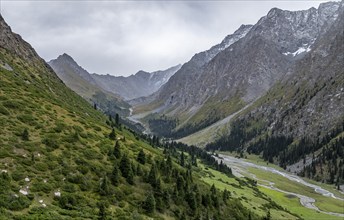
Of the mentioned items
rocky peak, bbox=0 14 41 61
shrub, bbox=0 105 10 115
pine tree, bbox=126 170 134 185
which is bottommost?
pine tree, bbox=126 170 134 185

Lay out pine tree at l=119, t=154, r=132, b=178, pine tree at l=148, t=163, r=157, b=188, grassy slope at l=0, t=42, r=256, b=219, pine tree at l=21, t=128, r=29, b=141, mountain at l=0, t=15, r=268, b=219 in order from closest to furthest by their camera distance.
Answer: grassy slope at l=0, t=42, r=256, b=219 → mountain at l=0, t=15, r=268, b=219 → pine tree at l=21, t=128, r=29, b=141 → pine tree at l=119, t=154, r=132, b=178 → pine tree at l=148, t=163, r=157, b=188

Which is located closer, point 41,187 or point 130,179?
point 41,187

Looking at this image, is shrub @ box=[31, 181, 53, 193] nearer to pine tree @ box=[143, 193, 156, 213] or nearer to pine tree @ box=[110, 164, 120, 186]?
pine tree @ box=[110, 164, 120, 186]

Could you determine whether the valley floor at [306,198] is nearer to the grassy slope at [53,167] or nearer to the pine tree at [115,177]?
the grassy slope at [53,167]

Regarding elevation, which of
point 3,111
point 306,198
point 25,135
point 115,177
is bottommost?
point 306,198

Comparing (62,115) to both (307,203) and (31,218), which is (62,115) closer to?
(31,218)

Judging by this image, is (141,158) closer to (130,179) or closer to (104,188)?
(130,179)

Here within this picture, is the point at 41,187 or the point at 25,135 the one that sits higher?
the point at 25,135

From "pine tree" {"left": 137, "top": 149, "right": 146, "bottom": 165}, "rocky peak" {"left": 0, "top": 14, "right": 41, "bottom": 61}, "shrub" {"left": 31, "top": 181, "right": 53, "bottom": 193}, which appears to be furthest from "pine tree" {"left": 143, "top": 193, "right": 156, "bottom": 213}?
"rocky peak" {"left": 0, "top": 14, "right": 41, "bottom": 61}

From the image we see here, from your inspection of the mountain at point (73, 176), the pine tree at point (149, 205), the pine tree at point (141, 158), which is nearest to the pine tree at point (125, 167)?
the mountain at point (73, 176)

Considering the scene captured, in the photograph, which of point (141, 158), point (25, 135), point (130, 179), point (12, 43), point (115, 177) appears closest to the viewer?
point (25, 135)

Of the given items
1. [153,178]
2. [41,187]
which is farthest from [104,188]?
[153,178]

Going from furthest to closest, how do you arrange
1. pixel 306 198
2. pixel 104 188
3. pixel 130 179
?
1. pixel 306 198
2. pixel 130 179
3. pixel 104 188

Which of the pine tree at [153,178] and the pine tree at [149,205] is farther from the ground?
the pine tree at [153,178]
